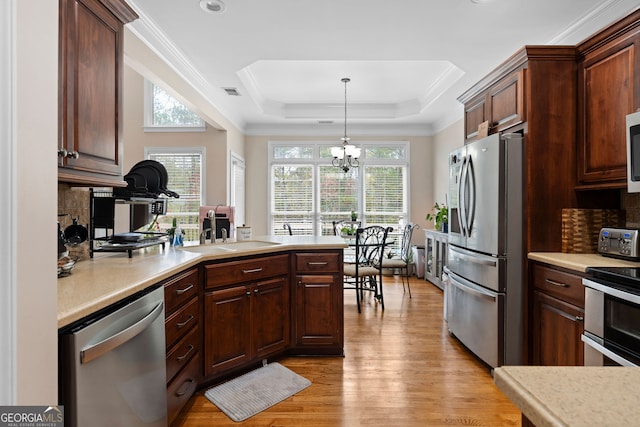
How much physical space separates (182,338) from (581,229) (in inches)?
107

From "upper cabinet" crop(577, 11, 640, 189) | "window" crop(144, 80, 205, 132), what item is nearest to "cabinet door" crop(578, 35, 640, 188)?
"upper cabinet" crop(577, 11, 640, 189)

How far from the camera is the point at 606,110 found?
2396 mm

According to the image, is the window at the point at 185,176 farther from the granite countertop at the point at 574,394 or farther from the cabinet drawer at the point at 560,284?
the granite countertop at the point at 574,394

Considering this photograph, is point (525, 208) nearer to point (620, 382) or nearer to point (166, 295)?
point (620, 382)

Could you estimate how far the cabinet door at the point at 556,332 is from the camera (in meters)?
2.16

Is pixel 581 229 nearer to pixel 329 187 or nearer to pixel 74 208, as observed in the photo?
pixel 74 208

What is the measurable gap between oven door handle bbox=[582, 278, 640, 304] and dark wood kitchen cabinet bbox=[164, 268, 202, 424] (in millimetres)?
2259

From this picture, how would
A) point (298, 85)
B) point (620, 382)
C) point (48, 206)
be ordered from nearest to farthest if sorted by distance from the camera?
point (620, 382) → point (48, 206) → point (298, 85)

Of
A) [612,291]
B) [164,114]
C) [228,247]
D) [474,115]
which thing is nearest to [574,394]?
[612,291]

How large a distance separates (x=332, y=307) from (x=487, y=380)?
1.25 metres

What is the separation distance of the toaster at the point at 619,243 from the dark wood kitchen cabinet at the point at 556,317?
0.38m

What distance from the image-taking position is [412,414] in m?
2.23

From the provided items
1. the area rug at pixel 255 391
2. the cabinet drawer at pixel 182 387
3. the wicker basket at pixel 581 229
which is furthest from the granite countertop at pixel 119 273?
the wicker basket at pixel 581 229

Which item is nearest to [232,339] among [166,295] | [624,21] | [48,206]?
[166,295]
